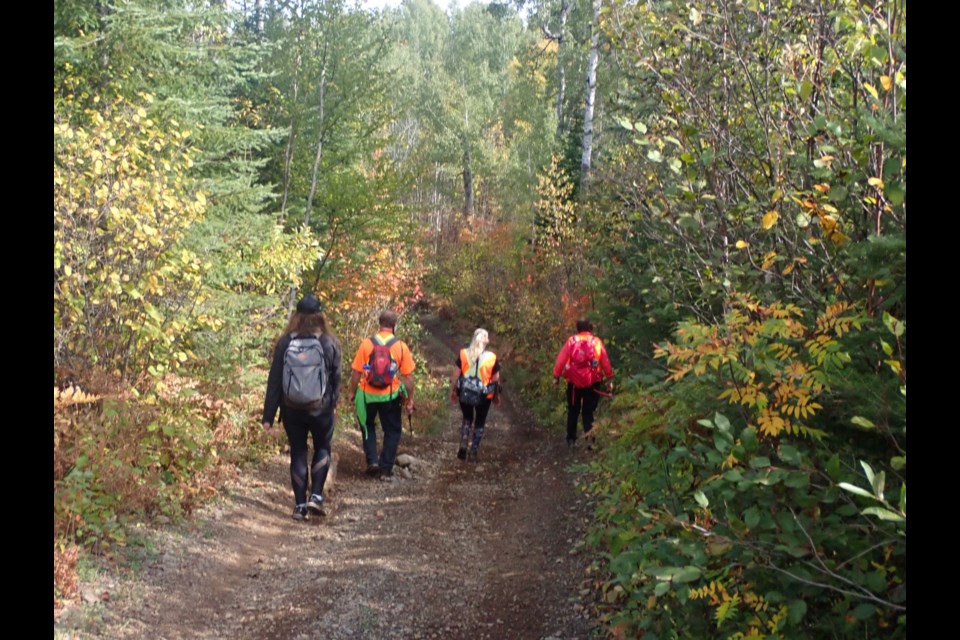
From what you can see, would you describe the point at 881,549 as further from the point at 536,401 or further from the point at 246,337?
the point at 536,401

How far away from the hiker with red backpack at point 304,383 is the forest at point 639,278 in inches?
40.0

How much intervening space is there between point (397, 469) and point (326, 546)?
3035mm

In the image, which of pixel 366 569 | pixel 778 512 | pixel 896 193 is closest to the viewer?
pixel 896 193

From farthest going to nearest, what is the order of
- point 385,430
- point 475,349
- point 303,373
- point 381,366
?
point 475,349 < point 385,430 < point 381,366 < point 303,373

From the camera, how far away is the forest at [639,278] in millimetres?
3361

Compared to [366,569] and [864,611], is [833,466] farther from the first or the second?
[366,569]

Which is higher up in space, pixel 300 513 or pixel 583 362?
pixel 583 362

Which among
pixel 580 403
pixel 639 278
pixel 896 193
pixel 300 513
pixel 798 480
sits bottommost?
pixel 300 513

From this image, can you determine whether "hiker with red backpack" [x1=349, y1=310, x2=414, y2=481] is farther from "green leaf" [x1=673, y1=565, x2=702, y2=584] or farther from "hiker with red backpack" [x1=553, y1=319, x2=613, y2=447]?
"green leaf" [x1=673, y1=565, x2=702, y2=584]

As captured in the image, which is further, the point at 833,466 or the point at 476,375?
the point at 476,375

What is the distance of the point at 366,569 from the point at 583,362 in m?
5.47

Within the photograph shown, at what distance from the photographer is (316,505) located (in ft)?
26.5

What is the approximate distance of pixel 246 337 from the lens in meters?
10.7

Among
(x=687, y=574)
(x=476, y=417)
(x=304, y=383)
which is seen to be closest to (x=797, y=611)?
(x=687, y=574)
